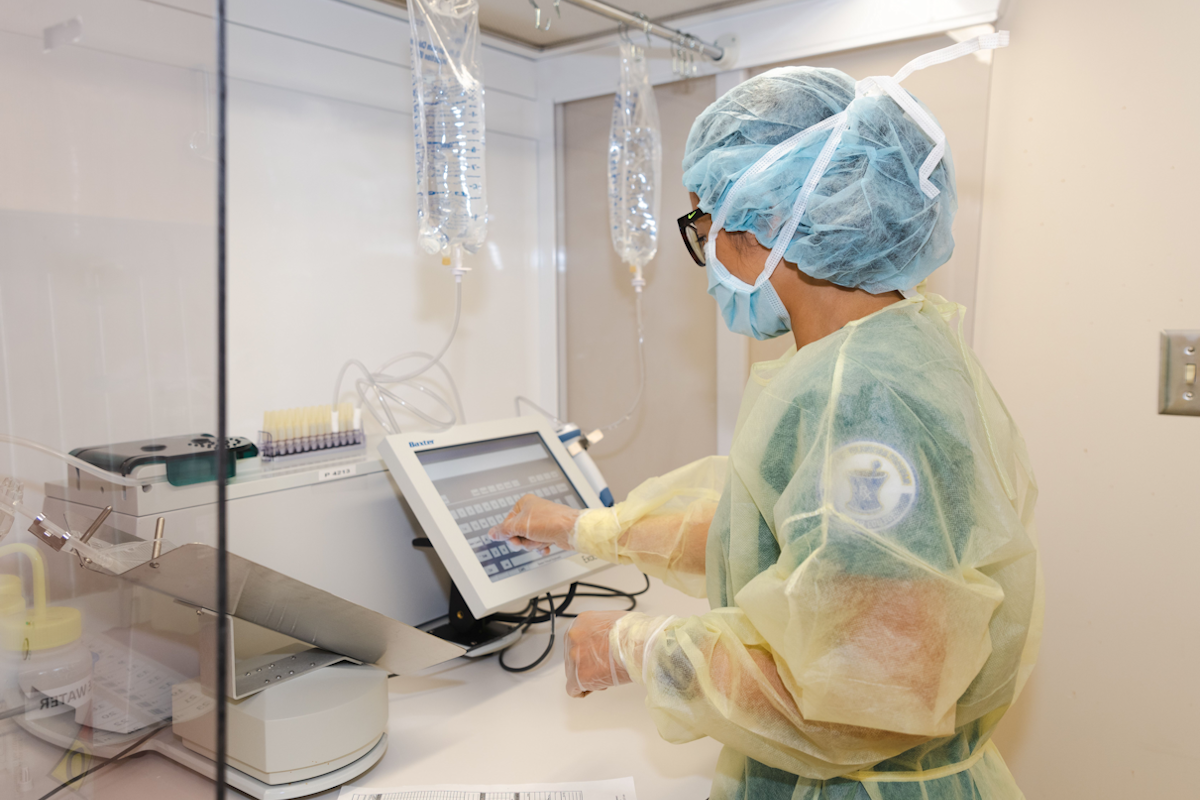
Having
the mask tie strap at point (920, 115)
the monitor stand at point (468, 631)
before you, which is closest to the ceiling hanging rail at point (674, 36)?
the mask tie strap at point (920, 115)

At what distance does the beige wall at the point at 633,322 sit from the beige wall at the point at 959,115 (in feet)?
1.27

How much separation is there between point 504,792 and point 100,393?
614mm

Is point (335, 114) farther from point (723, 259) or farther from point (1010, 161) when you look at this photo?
point (1010, 161)

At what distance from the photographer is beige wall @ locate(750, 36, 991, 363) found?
4.77 feet

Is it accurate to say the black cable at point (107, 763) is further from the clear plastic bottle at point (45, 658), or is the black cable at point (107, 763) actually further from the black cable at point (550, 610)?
the black cable at point (550, 610)

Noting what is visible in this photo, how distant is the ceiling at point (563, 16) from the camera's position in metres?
1.60

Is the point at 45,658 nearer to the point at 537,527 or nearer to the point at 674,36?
the point at 537,527

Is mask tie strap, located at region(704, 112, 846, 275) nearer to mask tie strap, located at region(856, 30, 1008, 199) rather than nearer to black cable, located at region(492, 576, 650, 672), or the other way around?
mask tie strap, located at region(856, 30, 1008, 199)

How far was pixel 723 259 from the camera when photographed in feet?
3.08

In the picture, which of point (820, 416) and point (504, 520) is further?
point (504, 520)

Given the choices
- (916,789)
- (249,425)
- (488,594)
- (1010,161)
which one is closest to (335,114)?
(249,425)

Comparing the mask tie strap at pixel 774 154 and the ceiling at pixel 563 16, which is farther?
the ceiling at pixel 563 16

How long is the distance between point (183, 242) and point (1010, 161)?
1.47 meters

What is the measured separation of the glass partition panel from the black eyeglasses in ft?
1.84
